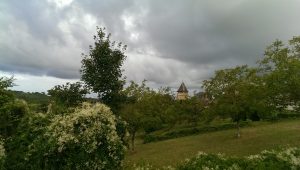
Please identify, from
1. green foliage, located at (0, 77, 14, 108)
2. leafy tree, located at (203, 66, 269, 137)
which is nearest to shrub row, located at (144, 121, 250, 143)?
leafy tree, located at (203, 66, 269, 137)

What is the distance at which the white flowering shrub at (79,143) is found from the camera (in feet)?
39.2

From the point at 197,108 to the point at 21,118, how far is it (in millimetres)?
50564

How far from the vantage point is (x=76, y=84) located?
21.1m

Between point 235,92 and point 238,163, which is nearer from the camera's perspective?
point 238,163

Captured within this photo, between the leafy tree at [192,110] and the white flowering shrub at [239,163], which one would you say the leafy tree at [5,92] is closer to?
the white flowering shrub at [239,163]

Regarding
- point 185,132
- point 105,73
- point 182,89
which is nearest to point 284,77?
point 105,73

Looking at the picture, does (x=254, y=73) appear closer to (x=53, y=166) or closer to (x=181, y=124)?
(x=181, y=124)

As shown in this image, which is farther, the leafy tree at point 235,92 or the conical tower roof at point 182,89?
the conical tower roof at point 182,89

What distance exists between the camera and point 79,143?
1218cm

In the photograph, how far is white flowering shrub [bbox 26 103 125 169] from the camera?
12.0 metres

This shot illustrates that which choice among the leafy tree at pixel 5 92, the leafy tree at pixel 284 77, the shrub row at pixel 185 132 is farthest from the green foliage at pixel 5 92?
the shrub row at pixel 185 132

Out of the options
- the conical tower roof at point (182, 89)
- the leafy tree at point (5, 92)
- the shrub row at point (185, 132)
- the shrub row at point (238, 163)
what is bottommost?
the shrub row at point (185, 132)

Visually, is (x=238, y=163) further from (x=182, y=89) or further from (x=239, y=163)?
(x=182, y=89)

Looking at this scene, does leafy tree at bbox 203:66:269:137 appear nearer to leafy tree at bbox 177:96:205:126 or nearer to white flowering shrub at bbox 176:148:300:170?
leafy tree at bbox 177:96:205:126
